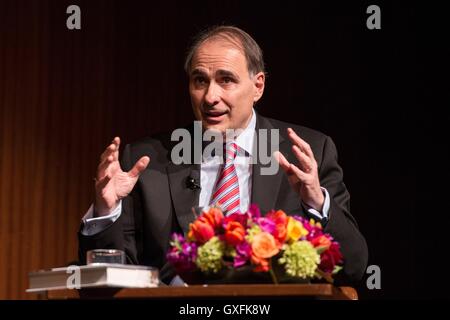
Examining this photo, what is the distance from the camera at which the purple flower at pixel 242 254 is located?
7.15ft

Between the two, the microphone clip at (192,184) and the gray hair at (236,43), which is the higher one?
the gray hair at (236,43)

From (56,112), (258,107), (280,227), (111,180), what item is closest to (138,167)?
(111,180)

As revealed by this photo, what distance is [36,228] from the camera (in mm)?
4223

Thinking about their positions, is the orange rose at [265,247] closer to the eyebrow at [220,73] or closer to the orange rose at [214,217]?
the orange rose at [214,217]

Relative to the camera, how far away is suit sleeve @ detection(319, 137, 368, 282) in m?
2.76

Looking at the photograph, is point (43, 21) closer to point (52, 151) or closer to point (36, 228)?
point (52, 151)

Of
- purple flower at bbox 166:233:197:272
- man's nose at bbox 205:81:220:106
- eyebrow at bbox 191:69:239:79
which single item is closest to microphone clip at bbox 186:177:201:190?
man's nose at bbox 205:81:220:106

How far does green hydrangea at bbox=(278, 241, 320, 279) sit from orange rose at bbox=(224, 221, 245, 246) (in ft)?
0.36

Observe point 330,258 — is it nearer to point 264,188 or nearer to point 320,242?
point 320,242

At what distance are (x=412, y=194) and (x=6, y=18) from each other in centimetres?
203

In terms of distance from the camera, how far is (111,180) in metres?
2.71

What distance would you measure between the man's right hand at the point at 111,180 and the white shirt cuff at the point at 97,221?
1 centimetres

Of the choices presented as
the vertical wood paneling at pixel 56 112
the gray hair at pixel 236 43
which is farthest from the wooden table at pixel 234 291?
the vertical wood paneling at pixel 56 112
